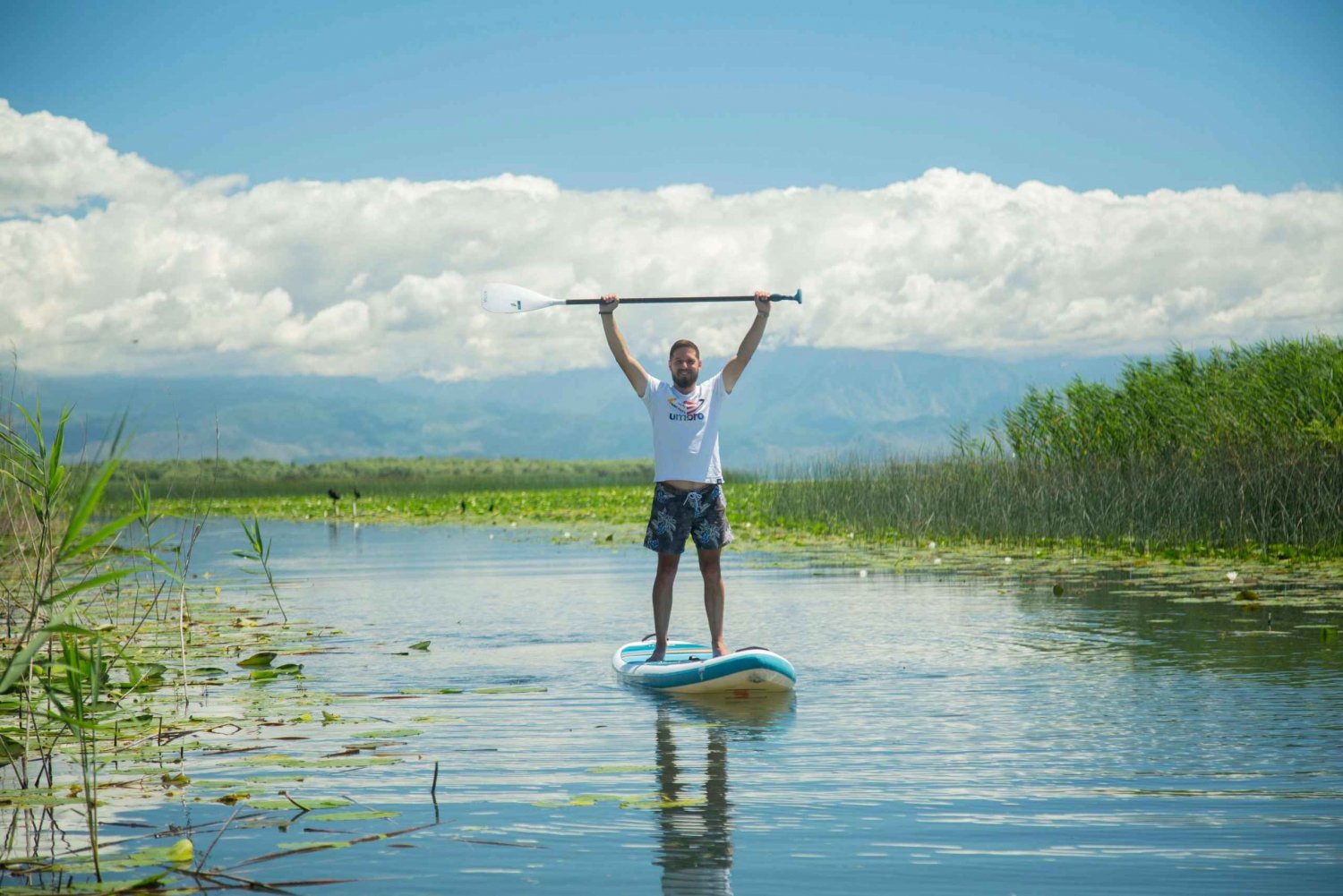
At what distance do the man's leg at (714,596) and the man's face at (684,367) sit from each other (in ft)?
3.47

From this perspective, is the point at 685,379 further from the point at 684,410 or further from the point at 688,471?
the point at 688,471

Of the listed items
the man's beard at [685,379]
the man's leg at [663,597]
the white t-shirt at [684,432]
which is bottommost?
the man's leg at [663,597]

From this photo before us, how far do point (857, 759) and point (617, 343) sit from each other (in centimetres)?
370

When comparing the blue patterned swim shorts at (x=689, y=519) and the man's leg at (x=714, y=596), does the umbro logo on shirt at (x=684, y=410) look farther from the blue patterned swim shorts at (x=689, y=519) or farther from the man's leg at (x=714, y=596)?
the man's leg at (x=714, y=596)

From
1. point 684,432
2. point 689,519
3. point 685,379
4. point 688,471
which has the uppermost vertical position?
point 685,379

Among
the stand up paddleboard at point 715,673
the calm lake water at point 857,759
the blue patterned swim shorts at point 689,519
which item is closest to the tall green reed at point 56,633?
the calm lake water at point 857,759

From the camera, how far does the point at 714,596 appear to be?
909cm

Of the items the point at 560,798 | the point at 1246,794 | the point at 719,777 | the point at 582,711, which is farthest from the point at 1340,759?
the point at 582,711

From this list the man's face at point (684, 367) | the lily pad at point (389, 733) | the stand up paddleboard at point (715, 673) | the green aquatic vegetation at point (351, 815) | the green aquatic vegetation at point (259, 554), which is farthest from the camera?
the green aquatic vegetation at point (259, 554)

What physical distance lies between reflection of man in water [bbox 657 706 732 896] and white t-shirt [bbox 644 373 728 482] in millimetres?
2423

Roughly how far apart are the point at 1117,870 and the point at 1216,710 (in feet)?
10.9

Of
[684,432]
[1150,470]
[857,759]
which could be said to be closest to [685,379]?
[684,432]

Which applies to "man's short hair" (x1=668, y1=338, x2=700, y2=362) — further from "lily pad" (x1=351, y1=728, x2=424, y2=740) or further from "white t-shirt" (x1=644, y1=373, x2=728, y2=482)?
"lily pad" (x1=351, y1=728, x2=424, y2=740)

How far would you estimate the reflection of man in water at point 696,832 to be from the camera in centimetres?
468
